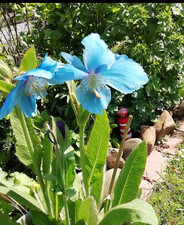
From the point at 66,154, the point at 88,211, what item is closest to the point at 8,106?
the point at 66,154

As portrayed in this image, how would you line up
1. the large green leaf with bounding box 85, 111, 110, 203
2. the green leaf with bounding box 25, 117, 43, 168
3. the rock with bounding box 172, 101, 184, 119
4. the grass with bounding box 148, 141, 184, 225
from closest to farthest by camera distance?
the green leaf with bounding box 25, 117, 43, 168, the large green leaf with bounding box 85, 111, 110, 203, the grass with bounding box 148, 141, 184, 225, the rock with bounding box 172, 101, 184, 119

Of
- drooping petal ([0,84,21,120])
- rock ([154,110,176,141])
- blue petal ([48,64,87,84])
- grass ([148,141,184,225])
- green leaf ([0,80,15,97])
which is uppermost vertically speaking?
blue petal ([48,64,87,84])

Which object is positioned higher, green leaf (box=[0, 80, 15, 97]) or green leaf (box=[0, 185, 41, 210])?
green leaf (box=[0, 80, 15, 97])

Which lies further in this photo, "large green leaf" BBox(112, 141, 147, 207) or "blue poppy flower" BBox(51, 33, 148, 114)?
"large green leaf" BBox(112, 141, 147, 207)

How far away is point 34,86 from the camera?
3.01 feet

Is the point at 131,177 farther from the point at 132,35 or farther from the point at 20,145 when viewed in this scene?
the point at 132,35

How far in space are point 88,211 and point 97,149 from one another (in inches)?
10.7

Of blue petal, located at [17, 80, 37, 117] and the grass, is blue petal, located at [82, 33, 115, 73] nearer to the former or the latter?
blue petal, located at [17, 80, 37, 117]

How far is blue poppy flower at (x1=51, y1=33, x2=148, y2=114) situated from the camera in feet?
3.02

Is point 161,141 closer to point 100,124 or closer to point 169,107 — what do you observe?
point 169,107

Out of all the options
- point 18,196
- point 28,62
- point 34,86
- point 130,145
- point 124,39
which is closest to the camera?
point 34,86

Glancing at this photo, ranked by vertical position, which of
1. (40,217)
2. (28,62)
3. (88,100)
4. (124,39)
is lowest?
(40,217)

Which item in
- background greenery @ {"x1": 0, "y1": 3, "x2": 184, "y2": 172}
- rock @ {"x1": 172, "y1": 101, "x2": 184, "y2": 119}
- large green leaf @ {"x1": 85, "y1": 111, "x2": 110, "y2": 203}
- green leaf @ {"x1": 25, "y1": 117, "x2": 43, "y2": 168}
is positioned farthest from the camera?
rock @ {"x1": 172, "y1": 101, "x2": 184, "y2": 119}

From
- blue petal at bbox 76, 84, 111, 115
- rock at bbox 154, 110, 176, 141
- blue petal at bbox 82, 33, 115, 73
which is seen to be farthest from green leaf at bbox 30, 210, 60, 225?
rock at bbox 154, 110, 176, 141
